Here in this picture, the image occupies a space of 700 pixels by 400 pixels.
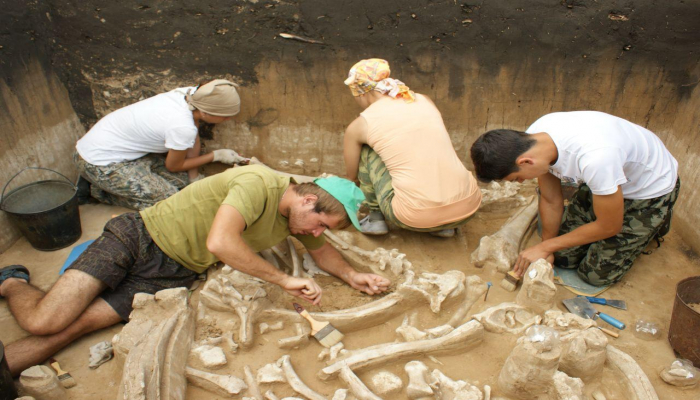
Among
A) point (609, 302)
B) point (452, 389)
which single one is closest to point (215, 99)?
point (452, 389)

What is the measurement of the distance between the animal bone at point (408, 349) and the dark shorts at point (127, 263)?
1.31 m

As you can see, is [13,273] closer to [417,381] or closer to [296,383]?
[296,383]

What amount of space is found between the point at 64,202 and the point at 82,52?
1484mm

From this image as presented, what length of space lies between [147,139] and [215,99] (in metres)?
0.71

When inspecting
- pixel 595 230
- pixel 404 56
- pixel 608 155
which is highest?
pixel 404 56

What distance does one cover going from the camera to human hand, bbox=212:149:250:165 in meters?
4.41

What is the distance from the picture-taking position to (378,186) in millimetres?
3428

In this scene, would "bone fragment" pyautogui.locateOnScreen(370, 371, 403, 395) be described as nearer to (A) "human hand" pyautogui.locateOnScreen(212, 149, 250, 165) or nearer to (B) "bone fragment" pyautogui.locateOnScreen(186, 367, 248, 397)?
(B) "bone fragment" pyautogui.locateOnScreen(186, 367, 248, 397)

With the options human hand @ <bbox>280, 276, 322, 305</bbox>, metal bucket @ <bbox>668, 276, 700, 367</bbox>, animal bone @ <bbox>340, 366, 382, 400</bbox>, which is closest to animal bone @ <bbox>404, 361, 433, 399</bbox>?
animal bone @ <bbox>340, 366, 382, 400</bbox>

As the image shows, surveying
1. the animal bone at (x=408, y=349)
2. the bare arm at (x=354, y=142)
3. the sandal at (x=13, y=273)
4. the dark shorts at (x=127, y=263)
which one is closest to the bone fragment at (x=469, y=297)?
the animal bone at (x=408, y=349)

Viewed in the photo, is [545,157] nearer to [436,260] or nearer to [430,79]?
[436,260]

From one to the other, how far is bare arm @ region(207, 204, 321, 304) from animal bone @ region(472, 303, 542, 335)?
2.90ft

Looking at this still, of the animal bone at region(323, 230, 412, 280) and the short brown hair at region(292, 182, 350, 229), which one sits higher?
the short brown hair at region(292, 182, 350, 229)

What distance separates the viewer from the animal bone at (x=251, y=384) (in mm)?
2138
